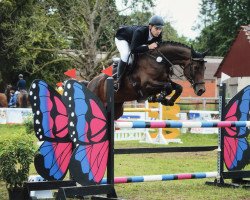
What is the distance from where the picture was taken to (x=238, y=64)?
23.3 m

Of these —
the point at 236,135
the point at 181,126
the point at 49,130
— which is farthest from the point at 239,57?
the point at 49,130

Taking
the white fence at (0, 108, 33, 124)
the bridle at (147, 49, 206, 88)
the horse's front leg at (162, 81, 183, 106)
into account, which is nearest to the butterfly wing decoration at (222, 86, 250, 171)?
the bridle at (147, 49, 206, 88)

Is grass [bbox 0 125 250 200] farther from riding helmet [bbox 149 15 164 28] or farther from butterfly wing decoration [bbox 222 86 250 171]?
riding helmet [bbox 149 15 164 28]

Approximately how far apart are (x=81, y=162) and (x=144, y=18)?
19717 millimetres

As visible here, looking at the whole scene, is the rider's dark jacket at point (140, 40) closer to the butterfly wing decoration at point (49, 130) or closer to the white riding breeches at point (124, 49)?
the white riding breeches at point (124, 49)

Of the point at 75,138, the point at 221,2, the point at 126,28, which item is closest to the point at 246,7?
the point at 221,2

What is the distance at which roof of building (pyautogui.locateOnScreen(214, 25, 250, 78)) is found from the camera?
22852 mm

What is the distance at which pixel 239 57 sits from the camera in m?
24.0

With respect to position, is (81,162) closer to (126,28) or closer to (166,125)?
(166,125)

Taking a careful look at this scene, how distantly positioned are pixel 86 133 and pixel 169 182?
7.90ft

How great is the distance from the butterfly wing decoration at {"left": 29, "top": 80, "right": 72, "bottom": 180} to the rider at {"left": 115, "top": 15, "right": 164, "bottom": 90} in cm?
156

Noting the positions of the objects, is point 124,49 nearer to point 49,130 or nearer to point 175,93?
point 175,93

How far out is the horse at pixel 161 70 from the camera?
647 cm

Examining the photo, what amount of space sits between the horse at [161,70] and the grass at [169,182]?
3.59ft
